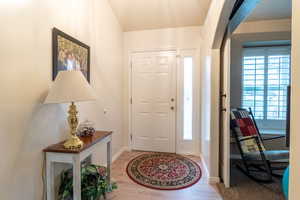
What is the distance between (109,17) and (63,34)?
1351 millimetres

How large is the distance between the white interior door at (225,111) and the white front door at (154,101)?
123 cm

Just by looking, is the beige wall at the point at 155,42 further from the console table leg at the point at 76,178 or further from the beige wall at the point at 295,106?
the beige wall at the point at 295,106

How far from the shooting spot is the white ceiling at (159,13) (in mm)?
2922

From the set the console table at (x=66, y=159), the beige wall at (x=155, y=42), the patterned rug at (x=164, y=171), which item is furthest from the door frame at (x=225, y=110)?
the console table at (x=66, y=159)

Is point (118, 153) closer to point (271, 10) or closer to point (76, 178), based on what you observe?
point (76, 178)

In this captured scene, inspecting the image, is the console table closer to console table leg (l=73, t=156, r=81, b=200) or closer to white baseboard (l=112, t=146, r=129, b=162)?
console table leg (l=73, t=156, r=81, b=200)

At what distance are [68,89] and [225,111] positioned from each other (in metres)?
1.81

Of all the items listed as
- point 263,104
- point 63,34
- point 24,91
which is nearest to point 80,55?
point 63,34

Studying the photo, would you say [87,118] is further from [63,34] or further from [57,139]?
[63,34]

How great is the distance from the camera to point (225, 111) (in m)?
2.27

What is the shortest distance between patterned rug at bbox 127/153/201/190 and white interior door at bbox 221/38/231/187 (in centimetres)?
45

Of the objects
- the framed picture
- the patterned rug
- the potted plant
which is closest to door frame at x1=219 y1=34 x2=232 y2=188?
the patterned rug

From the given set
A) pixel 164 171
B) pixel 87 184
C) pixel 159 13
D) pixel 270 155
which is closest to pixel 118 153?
pixel 164 171

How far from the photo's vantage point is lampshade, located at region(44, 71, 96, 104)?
58.2 inches
